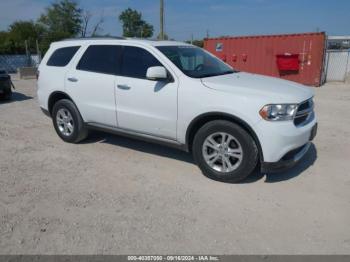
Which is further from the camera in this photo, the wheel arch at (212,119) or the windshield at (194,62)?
the windshield at (194,62)

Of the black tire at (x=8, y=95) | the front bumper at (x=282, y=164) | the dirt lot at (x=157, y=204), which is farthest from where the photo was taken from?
the black tire at (x=8, y=95)

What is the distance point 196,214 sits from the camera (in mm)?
3475

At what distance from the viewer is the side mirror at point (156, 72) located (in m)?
4.24

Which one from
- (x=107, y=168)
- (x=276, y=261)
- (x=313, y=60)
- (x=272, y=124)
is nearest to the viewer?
(x=276, y=261)

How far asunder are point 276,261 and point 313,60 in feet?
47.0

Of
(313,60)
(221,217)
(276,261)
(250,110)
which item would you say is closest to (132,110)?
(250,110)

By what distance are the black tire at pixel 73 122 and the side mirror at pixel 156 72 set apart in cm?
186

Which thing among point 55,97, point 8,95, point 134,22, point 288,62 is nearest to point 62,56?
point 55,97

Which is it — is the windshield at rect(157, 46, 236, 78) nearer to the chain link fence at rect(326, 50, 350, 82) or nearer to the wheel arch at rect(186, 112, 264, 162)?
the wheel arch at rect(186, 112, 264, 162)

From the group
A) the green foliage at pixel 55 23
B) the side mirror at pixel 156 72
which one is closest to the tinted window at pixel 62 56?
the side mirror at pixel 156 72

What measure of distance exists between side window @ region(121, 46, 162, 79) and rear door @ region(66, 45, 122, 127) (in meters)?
0.15

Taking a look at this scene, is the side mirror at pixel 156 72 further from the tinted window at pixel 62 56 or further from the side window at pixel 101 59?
the tinted window at pixel 62 56

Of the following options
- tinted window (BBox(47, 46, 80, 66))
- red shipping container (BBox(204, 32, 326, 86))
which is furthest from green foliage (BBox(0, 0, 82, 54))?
tinted window (BBox(47, 46, 80, 66))

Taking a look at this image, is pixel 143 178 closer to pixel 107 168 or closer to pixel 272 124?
pixel 107 168
